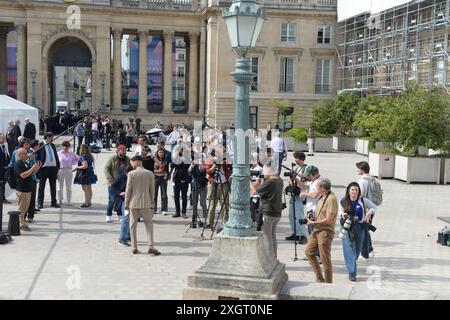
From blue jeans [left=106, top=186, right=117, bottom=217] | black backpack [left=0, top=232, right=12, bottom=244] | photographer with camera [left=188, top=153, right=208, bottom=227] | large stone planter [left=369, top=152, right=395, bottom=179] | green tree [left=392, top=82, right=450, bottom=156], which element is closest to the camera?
black backpack [left=0, top=232, right=12, bottom=244]

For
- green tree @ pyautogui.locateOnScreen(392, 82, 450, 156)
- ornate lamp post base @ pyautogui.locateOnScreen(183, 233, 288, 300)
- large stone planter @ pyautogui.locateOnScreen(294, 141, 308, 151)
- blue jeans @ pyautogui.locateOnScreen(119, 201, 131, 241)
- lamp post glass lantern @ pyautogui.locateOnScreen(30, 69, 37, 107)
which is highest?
lamp post glass lantern @ pyautogui.locateOnScreen(30, 69, 37, 107)

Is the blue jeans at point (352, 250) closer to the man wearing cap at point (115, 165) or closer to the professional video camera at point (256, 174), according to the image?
the professional video camera at point (256, 174)

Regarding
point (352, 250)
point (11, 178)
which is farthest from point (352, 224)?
point (11, 178)

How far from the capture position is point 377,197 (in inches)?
413

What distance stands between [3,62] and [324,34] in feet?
94.0

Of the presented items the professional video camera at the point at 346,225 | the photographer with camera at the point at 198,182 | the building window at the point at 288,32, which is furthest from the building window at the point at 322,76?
the professional video camera at the point at 346,225

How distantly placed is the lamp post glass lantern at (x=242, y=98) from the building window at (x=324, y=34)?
43833 mm

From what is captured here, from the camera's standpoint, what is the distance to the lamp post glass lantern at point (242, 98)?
23.2 feet

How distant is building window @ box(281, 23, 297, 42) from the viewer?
48688 mm

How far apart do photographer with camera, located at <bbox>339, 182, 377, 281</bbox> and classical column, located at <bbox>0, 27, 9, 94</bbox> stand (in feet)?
158

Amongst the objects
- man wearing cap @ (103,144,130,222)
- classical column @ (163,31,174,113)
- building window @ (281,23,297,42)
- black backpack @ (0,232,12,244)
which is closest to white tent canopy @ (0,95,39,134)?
man wearing cap @ (103,144,130,222)

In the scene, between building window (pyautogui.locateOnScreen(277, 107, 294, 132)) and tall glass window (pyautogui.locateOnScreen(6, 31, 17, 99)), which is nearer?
building window (pyautogui.locateOnScreen(277, 107, 294, 132))

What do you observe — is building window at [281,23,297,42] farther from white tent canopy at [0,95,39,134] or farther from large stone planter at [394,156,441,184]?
large stone planter at [394,156,441,184]
